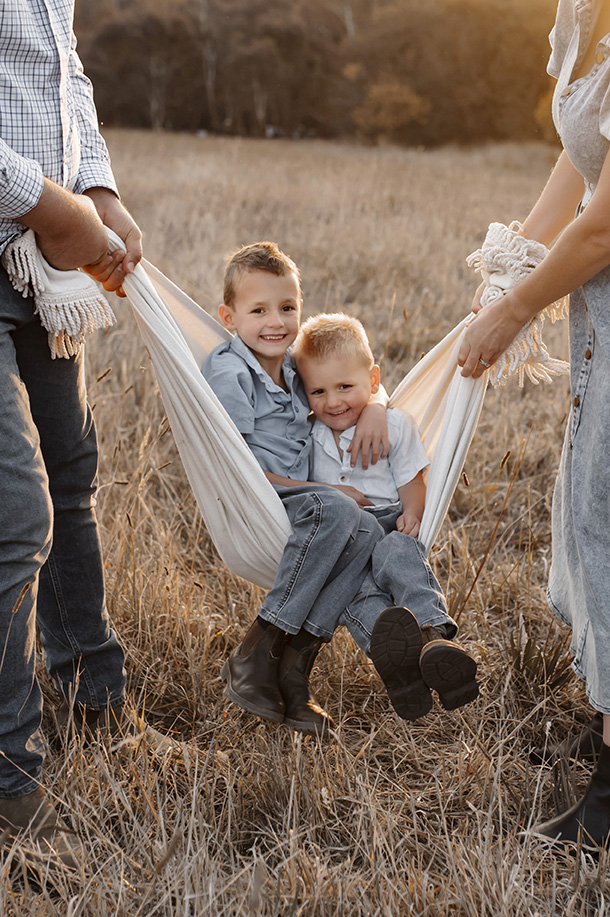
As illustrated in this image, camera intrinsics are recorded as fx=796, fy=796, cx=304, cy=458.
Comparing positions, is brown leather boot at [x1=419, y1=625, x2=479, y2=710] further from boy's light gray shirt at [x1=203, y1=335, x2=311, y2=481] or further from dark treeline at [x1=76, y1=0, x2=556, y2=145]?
dark treeline at [x1=76, y1=0, x2=556, y2=145]

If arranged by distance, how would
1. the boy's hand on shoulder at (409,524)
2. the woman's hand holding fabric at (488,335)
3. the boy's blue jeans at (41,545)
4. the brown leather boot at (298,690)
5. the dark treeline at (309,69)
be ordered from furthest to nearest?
the dark treeline at (309,69) < the boy's hand on shoulder at (409,524) < the brown leather boot at (298,690) < the woman's hand holding fabric at (488,335) < the boy's blue jeans at (41,545)

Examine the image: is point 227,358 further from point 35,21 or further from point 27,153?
point 35,21

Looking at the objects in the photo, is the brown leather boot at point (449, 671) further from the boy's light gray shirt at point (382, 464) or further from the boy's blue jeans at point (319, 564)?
the boy's light gray shirt at point (382, 464)

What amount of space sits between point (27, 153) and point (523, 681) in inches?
64.5

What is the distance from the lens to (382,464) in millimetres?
1958

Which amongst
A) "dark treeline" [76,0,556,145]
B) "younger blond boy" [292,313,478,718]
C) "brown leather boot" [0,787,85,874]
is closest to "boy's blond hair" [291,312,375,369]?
"younger blond boy" [292,313,478,718]

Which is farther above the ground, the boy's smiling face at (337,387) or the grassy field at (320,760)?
the boy's smiling face at (337,387)

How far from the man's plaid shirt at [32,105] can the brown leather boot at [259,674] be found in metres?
0.94

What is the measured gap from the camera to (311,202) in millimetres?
9648

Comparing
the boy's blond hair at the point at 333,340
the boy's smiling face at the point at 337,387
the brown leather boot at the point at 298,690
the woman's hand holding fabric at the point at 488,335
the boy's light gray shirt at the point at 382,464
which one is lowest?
the brown leather boot at the point at 298,690

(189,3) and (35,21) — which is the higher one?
(189,3)

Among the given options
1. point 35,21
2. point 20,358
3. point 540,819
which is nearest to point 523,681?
point 540,819

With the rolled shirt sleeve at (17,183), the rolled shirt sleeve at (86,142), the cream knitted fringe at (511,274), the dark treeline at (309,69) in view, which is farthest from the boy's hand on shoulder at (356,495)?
the dark treeline at (309,69)

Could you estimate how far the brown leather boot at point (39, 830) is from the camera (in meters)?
1.39
